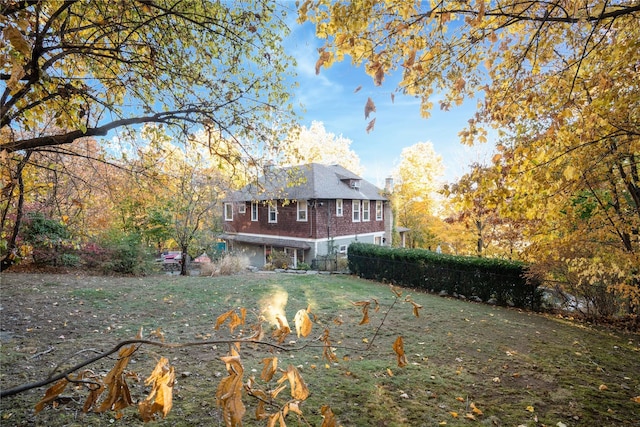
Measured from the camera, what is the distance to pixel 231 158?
524 cm

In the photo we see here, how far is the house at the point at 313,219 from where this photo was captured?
21500 mm

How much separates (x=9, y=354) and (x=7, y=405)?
1777 millimetres

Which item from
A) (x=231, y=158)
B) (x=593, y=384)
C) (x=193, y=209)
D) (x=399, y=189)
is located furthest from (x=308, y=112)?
(x=399, y=189)

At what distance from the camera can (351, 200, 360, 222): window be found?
77.7 feet

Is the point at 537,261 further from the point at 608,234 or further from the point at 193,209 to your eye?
the point at 193,209

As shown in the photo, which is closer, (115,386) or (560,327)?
(115,386)

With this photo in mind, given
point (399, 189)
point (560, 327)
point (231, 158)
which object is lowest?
point (560, 327)

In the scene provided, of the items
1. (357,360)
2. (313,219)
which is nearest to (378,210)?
(313,219)

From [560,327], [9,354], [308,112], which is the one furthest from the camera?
[560,327]

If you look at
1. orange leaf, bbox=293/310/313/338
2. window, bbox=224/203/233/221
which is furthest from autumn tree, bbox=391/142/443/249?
orange leaf, bbox=293/310/313/338

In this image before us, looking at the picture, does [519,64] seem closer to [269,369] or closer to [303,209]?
[269,369]

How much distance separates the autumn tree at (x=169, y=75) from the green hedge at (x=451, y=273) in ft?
31.2

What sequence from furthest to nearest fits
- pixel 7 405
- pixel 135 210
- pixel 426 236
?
pixel 426 236
pixel 135 210
pixel 7 405

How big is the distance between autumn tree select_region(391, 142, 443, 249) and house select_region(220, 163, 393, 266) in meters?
1.77
